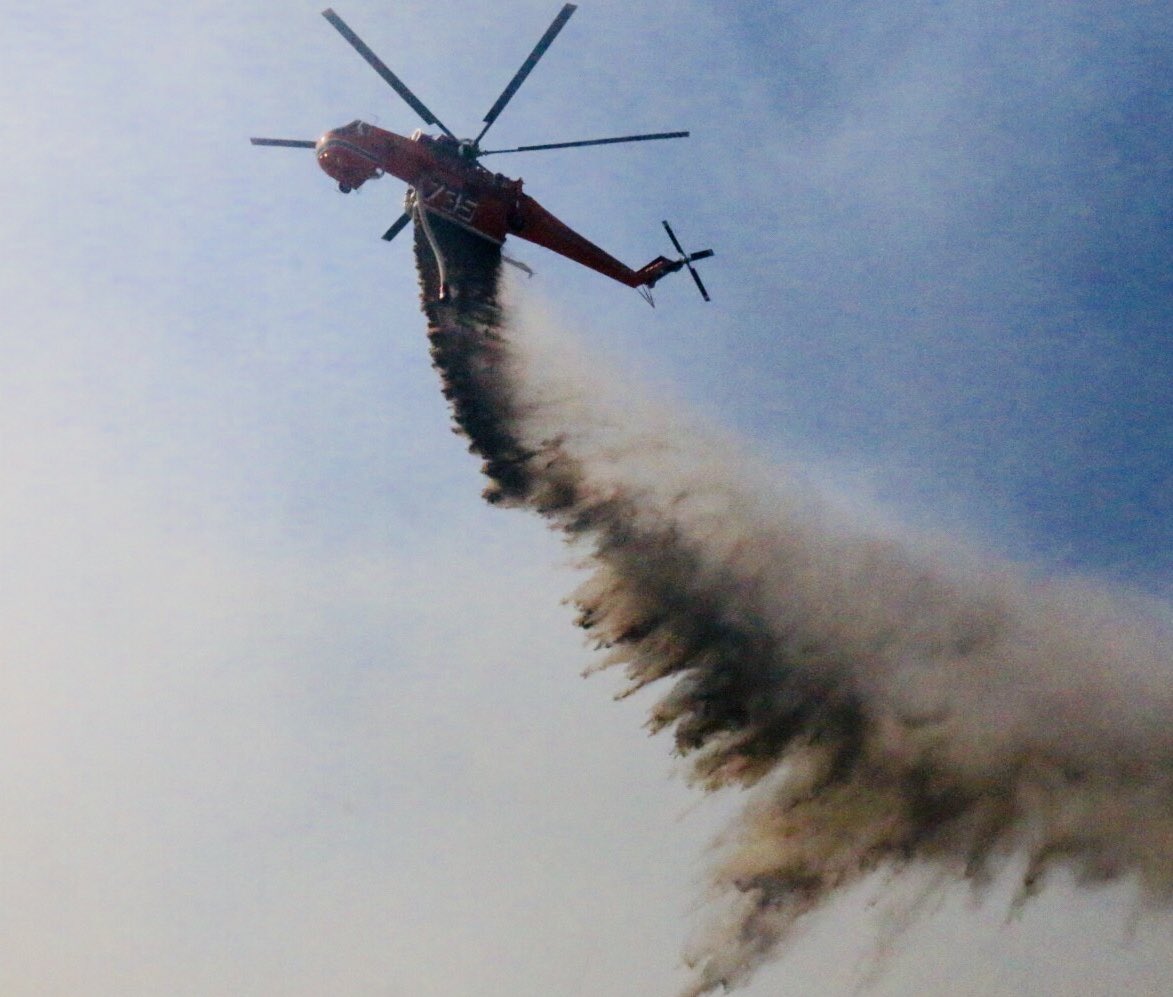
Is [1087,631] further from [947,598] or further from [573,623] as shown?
[573,623]

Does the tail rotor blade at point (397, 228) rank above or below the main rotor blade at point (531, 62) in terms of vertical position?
below

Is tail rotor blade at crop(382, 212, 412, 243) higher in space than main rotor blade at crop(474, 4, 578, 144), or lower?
lower

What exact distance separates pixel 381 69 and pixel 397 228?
14.2ft

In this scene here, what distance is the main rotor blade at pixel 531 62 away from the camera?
3072cm

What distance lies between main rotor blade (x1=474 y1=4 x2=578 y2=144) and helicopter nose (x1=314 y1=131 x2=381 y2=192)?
142 inches

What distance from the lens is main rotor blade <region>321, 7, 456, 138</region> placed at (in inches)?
1187

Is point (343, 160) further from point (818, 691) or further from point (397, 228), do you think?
point (818, 691)

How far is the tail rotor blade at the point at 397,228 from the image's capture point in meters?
32.5

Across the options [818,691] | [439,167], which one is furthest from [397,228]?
[818,691]

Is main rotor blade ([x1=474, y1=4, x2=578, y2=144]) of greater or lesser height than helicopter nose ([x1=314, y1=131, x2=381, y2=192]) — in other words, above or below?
above

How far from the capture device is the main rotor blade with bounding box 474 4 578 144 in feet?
101

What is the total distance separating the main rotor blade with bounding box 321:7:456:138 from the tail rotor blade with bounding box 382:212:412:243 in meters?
2.71

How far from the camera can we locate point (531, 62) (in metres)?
31.1

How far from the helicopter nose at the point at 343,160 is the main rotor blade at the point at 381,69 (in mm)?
1917
